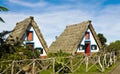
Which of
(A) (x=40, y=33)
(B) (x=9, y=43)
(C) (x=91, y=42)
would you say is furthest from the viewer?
(C) (x=91, y=42)

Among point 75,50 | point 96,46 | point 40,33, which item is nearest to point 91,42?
point 96,46

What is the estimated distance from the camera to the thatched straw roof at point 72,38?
3925cm

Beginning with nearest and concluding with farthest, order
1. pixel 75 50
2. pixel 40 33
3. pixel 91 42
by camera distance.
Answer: pixel 40 33 → pixel 75 50 → pixel 91 42

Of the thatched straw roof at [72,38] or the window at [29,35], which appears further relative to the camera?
the thatched straw roof at [72,38]

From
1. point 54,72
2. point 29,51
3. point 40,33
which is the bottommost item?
point 54,72

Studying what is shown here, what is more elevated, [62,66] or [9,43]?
[9,43]

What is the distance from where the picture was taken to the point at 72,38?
136 ft

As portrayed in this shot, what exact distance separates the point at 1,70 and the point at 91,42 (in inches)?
861

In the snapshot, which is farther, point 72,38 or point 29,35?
point 72,38

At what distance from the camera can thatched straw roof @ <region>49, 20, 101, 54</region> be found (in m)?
39.2

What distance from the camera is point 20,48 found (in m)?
26.0

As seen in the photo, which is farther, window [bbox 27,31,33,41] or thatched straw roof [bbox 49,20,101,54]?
thatched straw roof [bbox 49,20,101,54]

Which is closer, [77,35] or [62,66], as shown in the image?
[62,66]

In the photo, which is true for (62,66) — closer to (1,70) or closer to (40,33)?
(1,70)
